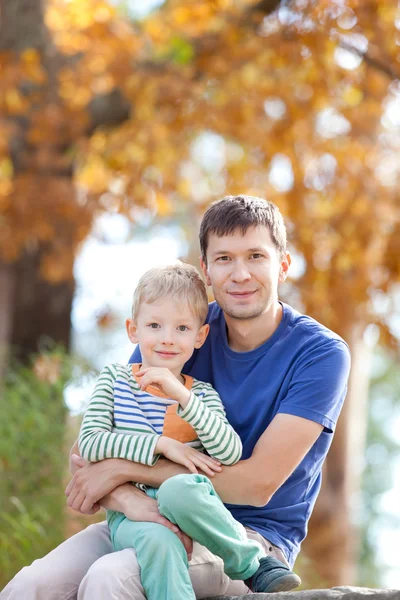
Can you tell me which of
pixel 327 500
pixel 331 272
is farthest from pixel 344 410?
pixel 331 272

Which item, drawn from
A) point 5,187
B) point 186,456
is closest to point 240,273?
point 186,456

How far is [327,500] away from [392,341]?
9.14 ft

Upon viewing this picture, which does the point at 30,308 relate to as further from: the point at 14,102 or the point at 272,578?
the point at 272,578

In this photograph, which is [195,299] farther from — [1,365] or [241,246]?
[1,365]

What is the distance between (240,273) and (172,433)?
56cm

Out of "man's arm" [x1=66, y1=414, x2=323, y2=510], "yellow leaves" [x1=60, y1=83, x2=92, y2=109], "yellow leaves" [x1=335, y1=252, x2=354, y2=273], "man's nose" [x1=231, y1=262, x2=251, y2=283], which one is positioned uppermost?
"yellow leaves" [x1=60, y1=83, x2=92, y2=109]

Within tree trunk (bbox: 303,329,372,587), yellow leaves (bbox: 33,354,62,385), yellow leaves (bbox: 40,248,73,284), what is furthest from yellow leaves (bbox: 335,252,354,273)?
yellow leaves (bbox: 33,354,62,385)

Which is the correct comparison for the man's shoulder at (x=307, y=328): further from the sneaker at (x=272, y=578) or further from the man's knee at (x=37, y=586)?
the man's knee at (x=37, y=586)

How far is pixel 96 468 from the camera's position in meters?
A: 2.65

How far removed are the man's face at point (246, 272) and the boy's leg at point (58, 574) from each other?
35.1 inches

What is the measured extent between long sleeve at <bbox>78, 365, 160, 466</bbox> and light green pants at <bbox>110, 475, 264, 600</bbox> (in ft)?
0.64

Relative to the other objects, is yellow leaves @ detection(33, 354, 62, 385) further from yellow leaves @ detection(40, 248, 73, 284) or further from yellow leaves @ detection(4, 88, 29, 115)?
yellow leaves @ detection(4, 88, 29, 115)

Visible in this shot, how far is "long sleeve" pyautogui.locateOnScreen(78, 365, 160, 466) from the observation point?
2.53m

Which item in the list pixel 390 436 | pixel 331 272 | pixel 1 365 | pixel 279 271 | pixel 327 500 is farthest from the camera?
pixel 390 436
